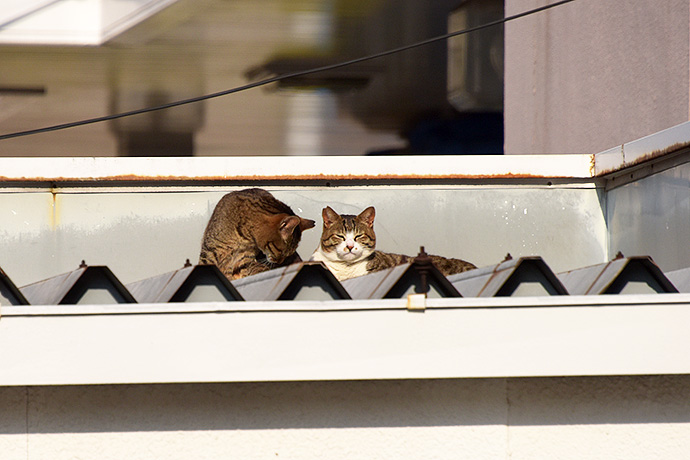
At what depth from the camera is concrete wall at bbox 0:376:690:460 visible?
2.24m

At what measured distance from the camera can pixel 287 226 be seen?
496 cm

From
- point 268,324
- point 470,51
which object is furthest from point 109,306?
point 470,51

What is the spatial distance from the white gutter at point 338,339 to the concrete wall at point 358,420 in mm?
176

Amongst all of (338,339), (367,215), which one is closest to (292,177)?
(367,215)

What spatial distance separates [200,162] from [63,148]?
20055 mm

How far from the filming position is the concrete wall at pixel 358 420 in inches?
88.4

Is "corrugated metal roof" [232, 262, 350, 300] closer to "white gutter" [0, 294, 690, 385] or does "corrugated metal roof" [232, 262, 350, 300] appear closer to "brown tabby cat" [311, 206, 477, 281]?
"white gutter" [0, 294, 690, 385]

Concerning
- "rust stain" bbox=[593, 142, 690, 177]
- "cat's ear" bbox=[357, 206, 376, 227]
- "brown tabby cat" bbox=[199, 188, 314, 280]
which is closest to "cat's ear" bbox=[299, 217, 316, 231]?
"brown tabby cat" bbox=[199, 188, 314, 280]

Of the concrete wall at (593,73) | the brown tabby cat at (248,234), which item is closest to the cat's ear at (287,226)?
the brown tabby cat at (248,234)

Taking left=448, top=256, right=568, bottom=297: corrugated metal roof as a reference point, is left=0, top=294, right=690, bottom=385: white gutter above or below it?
below

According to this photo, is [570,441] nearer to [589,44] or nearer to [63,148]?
[589,44]

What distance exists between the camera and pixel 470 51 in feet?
52.2

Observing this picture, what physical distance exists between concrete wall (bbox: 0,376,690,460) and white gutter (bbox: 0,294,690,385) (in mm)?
176

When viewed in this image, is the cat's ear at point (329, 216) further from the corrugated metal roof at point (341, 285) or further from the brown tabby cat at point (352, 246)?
the corrugated metal roof at point (341, 285)
